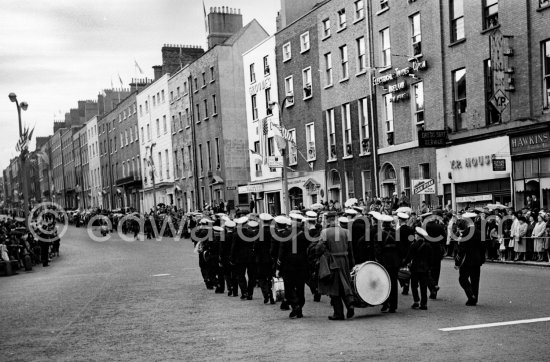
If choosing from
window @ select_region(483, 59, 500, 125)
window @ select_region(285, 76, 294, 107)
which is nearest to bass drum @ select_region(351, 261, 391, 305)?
window @ select_region(483, 59, 500, 125)

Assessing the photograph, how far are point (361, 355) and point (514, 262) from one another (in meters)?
11.8

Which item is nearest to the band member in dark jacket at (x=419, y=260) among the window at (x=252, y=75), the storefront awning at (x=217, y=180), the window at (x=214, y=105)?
the window at (x=252, y=75)

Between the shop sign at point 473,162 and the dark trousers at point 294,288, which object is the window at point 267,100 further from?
the dark trousers at point 294,288

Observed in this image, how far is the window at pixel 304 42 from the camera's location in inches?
1438

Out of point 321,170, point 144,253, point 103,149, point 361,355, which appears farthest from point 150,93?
point 361,355

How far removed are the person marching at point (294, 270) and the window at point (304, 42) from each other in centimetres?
2718

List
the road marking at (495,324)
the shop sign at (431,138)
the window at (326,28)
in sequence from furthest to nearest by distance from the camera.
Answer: the window at (326,28) < the shop sign at (431,138) < the road marking at (495,324)

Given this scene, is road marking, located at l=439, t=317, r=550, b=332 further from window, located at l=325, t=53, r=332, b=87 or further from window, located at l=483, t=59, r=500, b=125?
window, located at l=325, t=53, r=332, b=87

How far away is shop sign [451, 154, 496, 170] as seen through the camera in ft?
78.4

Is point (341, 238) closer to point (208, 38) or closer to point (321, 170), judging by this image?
point (321, 170)

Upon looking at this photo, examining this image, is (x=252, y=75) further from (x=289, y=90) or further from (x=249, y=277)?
(x=249, y=277)

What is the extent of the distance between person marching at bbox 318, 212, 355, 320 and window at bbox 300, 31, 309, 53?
90.1 feet

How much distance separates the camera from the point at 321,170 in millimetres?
35438

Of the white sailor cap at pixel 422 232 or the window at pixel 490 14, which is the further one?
the window at pixel 490 14
